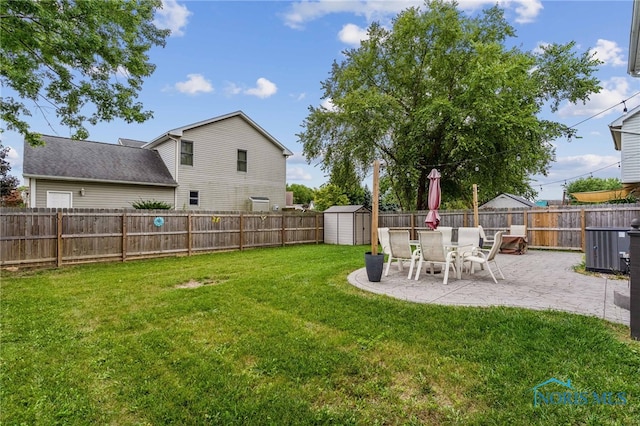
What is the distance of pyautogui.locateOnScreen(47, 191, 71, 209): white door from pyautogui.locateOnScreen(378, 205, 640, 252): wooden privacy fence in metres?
15.2

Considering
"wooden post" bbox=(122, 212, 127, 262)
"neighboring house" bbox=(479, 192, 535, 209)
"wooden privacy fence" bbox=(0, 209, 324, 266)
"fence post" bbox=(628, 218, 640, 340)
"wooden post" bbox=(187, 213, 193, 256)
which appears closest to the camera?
"fence post" bbox=(628, 218, 640, 340)

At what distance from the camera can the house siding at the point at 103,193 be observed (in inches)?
482

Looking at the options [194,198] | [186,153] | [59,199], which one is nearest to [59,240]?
[59,199]

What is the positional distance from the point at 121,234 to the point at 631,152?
61.0 feet

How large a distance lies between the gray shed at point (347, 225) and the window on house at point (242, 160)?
5.26 m

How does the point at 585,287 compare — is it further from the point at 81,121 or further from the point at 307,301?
the point at 81,121

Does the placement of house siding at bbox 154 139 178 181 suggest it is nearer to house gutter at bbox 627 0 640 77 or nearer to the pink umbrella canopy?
the pink umbrella canopy

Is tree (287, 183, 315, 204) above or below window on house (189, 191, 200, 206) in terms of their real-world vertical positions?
above

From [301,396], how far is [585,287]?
220 inches

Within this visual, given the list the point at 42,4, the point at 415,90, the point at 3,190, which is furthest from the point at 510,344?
the point at 3,190

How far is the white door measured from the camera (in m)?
12.4

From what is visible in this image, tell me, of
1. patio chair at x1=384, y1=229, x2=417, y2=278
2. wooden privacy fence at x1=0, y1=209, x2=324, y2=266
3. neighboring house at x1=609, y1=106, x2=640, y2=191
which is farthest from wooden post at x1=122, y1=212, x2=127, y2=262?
neighboring house at x1=609, y1=106, x2=640, y2=191

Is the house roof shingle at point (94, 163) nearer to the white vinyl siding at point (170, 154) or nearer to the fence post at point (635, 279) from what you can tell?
the white vinyl siding at point (170, 154)

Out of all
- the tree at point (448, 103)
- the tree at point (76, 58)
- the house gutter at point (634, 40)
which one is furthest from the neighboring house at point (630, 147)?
the tree at point (76, 58)
